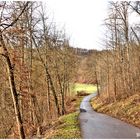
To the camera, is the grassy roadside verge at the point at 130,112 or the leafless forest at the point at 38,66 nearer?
the leafless forest at the point at 38,66

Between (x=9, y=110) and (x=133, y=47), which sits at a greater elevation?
(x=133, y=47)

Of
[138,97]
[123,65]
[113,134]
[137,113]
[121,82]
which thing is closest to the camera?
[113,134]

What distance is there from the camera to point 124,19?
116 feet

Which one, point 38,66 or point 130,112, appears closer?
point 130,112

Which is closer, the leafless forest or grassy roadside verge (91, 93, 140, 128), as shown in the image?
the leafless forest

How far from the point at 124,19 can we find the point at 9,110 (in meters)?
16.9

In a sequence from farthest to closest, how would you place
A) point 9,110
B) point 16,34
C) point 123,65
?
point 123,65
point 9,110
point 16,34

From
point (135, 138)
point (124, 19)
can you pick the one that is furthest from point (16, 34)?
point (124, 19)

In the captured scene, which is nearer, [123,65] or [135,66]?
[123,65]

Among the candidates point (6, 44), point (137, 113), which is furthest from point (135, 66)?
point (6, 44)

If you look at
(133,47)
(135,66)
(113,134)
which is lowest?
(113,134)

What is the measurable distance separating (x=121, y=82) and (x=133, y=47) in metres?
10.7

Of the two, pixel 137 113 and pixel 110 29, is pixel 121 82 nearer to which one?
pixel 110 29

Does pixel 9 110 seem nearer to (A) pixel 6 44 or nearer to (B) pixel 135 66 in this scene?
(A) pixel 6 44
